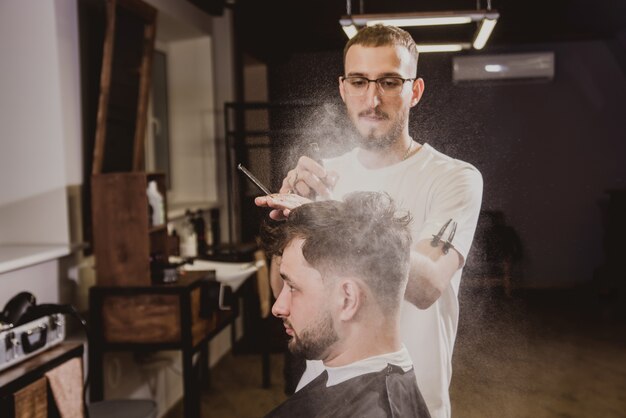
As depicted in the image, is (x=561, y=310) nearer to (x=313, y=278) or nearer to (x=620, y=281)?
(x=620, y=281)

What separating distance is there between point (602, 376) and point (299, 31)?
2.02 m

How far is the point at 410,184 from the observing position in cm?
146

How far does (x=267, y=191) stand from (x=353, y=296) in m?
0.35

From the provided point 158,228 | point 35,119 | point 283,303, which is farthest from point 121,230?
point 283,303

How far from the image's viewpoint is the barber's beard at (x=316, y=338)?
1393 mm

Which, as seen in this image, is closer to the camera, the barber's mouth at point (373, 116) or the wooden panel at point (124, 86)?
the barber's mouth at point (373, 116)

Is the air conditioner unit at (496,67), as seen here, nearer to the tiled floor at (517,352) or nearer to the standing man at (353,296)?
the standing man at (353,296)

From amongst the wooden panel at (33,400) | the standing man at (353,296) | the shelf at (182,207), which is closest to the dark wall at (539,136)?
the standing man at (353,296)

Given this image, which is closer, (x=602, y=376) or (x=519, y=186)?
(x=519, y=186)

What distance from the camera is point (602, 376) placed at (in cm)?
267

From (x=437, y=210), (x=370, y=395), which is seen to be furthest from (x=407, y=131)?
(x=370, y=395)

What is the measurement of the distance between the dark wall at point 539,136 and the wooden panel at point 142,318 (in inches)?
57.9

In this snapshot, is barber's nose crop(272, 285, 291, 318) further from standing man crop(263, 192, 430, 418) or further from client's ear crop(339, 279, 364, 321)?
client's ear crop(339, 279, 364, 321)

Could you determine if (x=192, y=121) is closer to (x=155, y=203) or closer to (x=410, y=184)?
(x=155, y=203)
